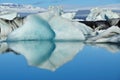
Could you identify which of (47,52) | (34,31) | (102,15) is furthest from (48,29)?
(102,15)

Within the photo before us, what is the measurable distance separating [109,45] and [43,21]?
1181 millimetres

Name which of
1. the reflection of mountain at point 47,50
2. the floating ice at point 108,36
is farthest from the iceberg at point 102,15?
the reflection of mountain at point 47,50

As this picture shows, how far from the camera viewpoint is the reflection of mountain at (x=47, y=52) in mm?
3878

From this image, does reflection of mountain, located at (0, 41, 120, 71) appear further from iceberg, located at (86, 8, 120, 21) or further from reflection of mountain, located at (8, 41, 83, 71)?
iceberg, located at (86, 8, 120, 21)

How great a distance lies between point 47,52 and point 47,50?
0.29 metres

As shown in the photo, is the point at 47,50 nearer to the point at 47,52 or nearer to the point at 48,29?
the point at 47,52

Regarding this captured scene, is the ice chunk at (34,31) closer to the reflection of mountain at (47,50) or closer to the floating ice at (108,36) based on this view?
the reflection of mountain at (47,50)

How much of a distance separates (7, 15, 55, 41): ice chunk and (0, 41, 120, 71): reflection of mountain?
0.10 m

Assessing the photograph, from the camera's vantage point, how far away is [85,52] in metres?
5.12

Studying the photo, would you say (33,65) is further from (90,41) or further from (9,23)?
(9,23)

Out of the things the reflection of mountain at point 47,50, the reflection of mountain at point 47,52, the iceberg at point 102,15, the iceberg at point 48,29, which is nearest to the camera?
the reflection of mountain at point 47,52

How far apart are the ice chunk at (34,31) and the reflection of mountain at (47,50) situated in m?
0.10

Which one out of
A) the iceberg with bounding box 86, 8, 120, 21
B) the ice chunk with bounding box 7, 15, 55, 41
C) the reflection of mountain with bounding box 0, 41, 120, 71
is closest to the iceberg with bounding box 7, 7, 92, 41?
the ice chunk with bounding box 7, 15, 55, 41

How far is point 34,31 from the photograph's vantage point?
20.7 feet
